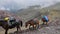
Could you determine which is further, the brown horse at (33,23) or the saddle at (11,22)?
the brown horse at (33,23)

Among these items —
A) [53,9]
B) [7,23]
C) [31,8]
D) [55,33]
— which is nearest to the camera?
[7,23]

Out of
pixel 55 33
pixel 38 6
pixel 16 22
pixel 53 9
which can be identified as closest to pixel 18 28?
pixel 16 22

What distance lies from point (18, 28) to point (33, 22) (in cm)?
172

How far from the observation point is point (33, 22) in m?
19.6

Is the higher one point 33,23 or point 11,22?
point 11,22

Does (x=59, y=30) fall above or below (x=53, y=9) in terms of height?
below

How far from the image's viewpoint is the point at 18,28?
18703 mm

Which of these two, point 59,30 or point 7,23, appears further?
point 59,30

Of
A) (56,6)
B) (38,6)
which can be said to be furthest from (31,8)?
(56,6)

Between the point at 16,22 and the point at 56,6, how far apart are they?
1955 centimetres

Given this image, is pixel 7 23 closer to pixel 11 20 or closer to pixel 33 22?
pixel 11 20

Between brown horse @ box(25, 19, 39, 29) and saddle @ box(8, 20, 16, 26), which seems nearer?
saddle @ box(8, 20, 16, 26)

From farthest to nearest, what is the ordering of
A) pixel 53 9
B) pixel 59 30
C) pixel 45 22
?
pixel 53 9 → pixel 45 22 → pixel 59 30

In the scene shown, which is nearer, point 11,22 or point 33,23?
point 11,22
